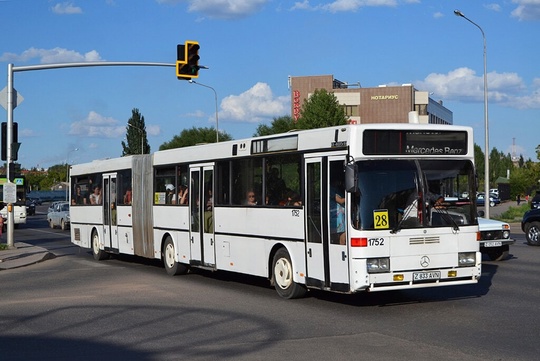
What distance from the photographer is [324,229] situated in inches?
513

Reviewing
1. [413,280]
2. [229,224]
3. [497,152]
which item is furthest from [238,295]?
[497,152]

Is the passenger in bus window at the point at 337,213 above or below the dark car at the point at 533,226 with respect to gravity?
above

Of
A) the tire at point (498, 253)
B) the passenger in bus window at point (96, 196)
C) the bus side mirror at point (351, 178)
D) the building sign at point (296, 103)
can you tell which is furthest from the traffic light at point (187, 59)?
the building sign at point (296, 103)

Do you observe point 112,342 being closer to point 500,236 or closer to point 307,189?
point 307,189

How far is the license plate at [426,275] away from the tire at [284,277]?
2.23 metres

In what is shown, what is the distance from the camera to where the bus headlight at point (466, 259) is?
42.3 feet

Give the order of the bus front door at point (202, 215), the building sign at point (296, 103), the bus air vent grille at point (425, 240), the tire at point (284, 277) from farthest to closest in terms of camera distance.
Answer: the building sign at point (296, 103), the bus front door at point (202, 215), the tire at point (284, 277), the bus air vent grille at point (425, 240)

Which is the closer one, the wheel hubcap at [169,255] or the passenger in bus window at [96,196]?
the wheel hubcap at [169,255]

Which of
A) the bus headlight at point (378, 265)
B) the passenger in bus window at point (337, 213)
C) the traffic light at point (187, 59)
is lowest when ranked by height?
the bus headlight at point (378, 265)

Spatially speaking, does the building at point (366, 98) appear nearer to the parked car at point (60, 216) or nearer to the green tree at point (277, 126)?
the green tree at point (277, 126)

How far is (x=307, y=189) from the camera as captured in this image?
13.6 meters

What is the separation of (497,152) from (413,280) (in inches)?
6526

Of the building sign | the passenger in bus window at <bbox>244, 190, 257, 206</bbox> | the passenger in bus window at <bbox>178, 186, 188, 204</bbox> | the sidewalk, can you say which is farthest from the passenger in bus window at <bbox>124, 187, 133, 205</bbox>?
the building sign

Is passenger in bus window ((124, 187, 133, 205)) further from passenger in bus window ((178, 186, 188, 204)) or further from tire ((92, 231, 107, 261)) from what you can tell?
passenger in bus window ((178, 186, 188, 204))
